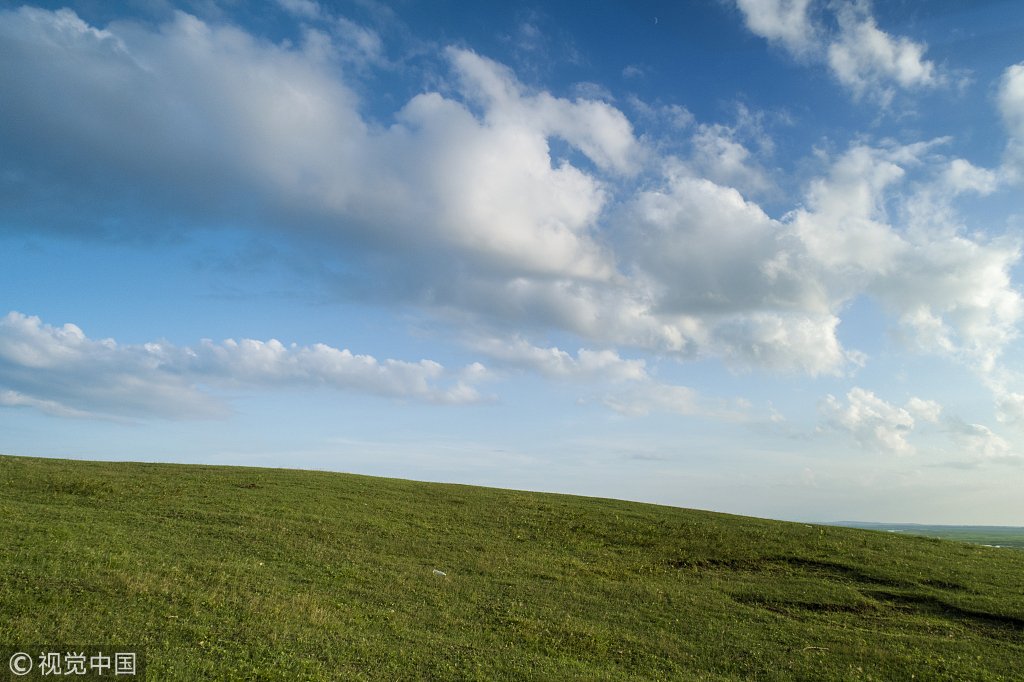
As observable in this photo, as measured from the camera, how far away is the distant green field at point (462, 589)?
48.8 feet

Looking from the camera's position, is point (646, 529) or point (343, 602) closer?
point (343, 602)

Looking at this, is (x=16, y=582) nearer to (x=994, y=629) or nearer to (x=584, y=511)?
(x=584, y=511)

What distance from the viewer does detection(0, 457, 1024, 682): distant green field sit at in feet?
48.8

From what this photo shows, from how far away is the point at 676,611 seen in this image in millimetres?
22781

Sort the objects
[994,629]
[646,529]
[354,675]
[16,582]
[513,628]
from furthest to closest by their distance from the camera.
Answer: [646,529] → [994,629] → [513,628] → [16,582] → [354,675]

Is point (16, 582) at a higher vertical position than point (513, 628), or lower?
higher

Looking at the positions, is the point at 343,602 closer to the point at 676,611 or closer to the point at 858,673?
the point at 676,611

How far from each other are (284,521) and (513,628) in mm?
17277

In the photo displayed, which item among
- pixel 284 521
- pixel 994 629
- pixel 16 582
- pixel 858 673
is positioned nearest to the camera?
pixel 16 582

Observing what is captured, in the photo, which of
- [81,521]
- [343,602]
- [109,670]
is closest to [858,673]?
[343,602]

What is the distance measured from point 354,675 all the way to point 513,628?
23.4ft

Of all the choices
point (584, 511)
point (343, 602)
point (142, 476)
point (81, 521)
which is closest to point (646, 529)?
point (584, 511)

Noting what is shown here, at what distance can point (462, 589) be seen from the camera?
23047 mm

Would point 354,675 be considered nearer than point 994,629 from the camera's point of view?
Yes
